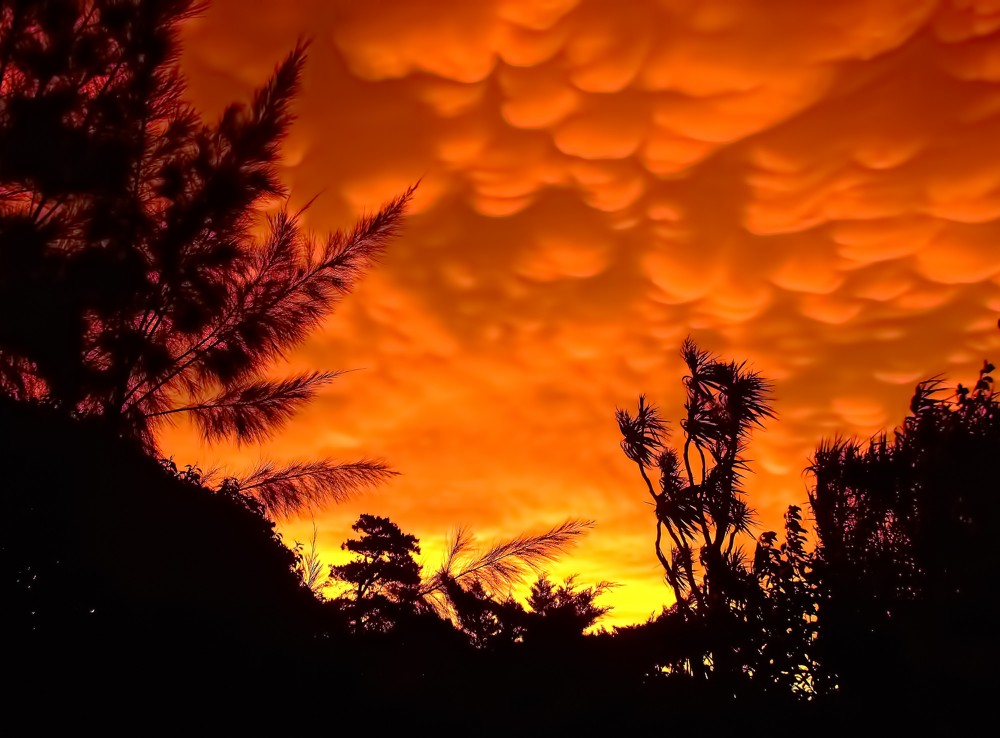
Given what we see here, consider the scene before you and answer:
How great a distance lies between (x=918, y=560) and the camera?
596cm

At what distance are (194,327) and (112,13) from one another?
58.6 inches

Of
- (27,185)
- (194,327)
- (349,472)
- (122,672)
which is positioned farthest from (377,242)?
(122,672)

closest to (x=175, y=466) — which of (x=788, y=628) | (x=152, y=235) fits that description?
(x=152, y=235)

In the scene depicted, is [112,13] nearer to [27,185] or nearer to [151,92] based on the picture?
[151,92]

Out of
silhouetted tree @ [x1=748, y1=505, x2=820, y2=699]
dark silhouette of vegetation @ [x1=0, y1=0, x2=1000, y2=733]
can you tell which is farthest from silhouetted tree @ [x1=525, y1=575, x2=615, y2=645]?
silhouetted tree @ [x1=748, y1=505, x2=820, y2=699]

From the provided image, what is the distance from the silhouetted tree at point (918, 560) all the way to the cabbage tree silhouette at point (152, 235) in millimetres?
4880

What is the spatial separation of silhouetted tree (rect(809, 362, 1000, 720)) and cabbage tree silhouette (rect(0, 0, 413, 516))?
16.0 ft

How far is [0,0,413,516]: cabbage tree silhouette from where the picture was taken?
239cm

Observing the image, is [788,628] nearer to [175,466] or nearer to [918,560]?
[918,560]

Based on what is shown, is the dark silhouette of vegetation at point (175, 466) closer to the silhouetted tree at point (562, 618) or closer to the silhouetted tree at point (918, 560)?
the silhouetted tree at point (562, 618)

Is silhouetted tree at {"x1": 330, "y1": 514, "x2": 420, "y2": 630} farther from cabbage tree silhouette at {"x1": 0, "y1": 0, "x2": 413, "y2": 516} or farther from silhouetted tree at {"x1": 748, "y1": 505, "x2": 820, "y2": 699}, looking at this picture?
silhouetted tree at {"x1": 748, "y1": 505, "x2": 820, "y2": 699}

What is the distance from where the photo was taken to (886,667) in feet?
16.7

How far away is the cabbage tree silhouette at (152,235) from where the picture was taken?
2.39 m

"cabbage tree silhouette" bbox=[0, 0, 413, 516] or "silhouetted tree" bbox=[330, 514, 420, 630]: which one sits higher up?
"cabbage tree silhouette" bbox=[0, 0, 413, 516]
